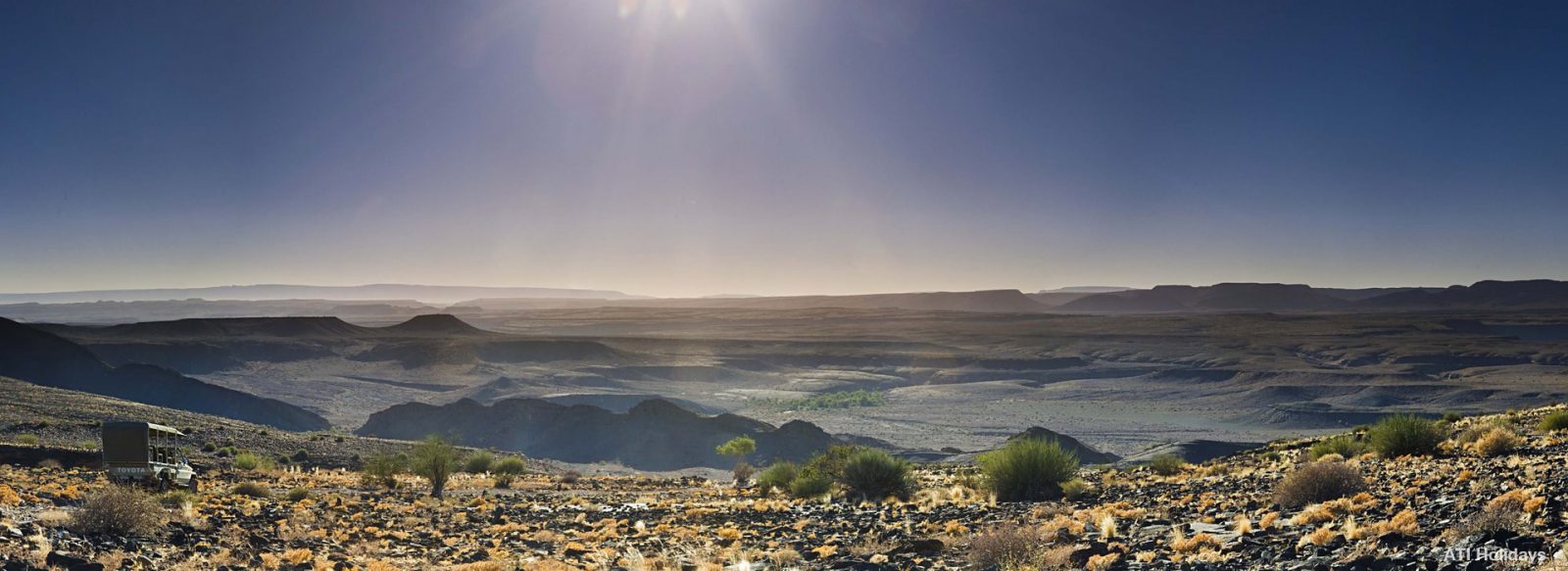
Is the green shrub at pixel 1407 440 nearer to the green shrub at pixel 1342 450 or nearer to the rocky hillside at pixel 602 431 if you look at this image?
the green shrub at pixel 1342 450

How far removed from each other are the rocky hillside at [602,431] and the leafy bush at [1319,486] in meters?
49.9

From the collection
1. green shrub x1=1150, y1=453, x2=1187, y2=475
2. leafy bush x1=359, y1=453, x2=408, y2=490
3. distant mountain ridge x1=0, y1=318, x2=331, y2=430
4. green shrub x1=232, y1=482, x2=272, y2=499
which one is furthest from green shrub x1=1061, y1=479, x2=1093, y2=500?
distant mountain ridge x1=0, y1=318, x2=331, y2=430

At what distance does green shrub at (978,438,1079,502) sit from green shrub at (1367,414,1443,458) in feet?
18.7

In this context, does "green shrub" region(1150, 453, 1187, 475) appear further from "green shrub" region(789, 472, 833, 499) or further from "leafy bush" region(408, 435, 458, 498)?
"leafy bush" region(408, 435, 458, 498)

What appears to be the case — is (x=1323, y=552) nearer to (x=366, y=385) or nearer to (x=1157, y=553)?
(x=1157, y=553)

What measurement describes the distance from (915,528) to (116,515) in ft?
38.2

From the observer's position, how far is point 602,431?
71000mm

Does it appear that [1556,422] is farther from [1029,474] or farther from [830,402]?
[830,402]

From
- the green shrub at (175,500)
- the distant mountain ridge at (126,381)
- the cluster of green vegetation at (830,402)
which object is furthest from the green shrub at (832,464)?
the cluster of green vegetation at (830,402)

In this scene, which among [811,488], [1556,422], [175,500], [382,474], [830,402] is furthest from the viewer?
[830,402]

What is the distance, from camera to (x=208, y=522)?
14.1m

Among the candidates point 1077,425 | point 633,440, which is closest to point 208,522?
point 633,440

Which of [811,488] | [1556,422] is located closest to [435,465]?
[811,488]

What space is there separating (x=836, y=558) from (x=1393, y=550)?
6764mm
